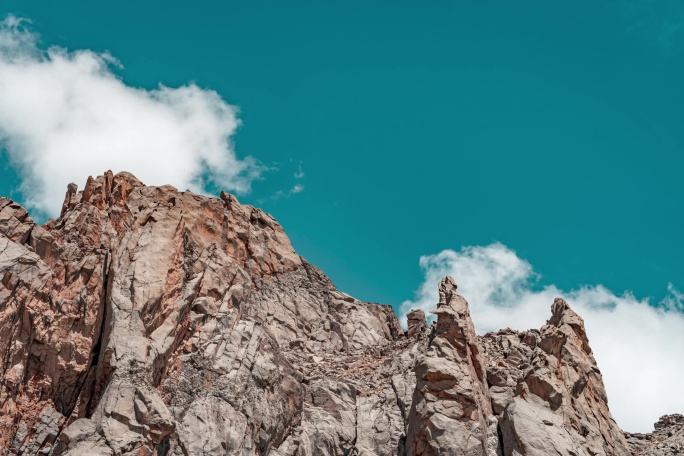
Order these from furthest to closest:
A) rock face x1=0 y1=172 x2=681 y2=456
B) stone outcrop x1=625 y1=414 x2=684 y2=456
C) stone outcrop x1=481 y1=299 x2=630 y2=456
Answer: stone outcrop x1=625 y1=414 x2=684 y2=456, stone outcrop x1=481 y1=299 x2=630 y2=456, rock face x1=0 y1=172 x2=681 y2=456

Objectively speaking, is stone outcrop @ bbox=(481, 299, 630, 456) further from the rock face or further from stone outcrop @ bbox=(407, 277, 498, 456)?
stone outcrop @ bbox=(407, 277, 498, 456)

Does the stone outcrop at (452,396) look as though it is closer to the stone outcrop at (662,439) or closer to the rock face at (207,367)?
the rock face at (207,367)

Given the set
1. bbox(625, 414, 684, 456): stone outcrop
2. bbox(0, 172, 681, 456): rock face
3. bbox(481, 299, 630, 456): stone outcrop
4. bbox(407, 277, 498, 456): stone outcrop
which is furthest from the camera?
bbox(625, 414, 684, 456): stone outcrop

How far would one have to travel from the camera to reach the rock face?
1828 inches

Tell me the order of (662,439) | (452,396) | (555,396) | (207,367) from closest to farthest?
(452,396)
(207,367)
(555,396)
(662,439)

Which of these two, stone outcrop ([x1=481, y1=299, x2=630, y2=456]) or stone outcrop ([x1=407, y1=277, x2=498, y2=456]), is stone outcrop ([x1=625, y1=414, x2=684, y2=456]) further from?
stone outcrop ([x1=407, y1=277, x2=498, y2=456])

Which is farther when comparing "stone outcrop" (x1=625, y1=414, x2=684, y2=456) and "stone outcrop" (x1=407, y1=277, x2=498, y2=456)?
"stone outcrop" (x1=625, y1=414, x2=684, y2=456)

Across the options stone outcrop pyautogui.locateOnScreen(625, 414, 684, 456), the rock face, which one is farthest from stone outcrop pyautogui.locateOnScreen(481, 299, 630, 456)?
stone outcrop pyautogui.locateOnScreen(625, 414, 684, 456)

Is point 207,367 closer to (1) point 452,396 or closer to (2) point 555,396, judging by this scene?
(1) point 452,396

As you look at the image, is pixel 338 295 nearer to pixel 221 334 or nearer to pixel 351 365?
pixel 351 365

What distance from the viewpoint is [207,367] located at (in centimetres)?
5216

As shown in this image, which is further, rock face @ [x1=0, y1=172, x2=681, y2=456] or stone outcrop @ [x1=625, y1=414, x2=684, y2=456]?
stone outcrop @ [x1=625, y1=414, x2=684, y2=456]

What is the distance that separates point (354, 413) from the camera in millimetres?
58156

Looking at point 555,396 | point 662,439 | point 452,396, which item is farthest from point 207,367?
point 662,439
